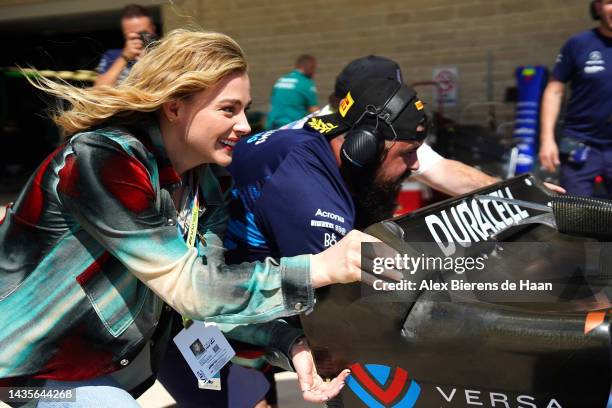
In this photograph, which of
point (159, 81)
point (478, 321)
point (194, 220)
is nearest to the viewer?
point (478, 321)

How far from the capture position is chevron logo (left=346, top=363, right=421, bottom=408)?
1.92 m

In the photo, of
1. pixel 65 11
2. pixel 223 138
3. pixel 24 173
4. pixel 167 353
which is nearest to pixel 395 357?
pixel 223 138

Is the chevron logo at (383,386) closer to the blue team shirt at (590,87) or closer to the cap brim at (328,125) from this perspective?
the cap brim at (328,125)

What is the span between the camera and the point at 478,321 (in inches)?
70.4

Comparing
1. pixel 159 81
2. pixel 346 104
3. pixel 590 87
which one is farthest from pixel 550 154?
pixel 159 81

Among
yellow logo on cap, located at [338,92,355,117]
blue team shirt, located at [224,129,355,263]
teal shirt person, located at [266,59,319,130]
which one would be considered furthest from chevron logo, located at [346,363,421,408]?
teal shirt person, located at [266,59,319,130]

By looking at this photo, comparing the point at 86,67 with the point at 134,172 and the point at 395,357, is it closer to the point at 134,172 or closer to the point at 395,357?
the point at 134,172

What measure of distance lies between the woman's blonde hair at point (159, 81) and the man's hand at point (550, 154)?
352 cm

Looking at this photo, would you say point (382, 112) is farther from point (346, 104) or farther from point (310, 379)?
point (310, 379)

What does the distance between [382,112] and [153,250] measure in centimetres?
112

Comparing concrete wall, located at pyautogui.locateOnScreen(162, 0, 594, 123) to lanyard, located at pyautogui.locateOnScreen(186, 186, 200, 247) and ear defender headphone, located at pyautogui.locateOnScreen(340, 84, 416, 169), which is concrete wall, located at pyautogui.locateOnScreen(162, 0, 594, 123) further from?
lanyard, located at pyautogui.locateOnScreen(186, 186, 200, 247)

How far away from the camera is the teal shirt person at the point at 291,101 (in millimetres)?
7441

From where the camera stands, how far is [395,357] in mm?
1925

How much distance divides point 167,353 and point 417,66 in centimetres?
763
